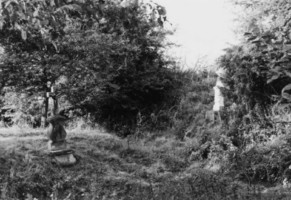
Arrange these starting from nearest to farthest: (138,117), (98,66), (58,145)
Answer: (58,145) → (98,66) → (138,117)

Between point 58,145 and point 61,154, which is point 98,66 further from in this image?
point 61,154

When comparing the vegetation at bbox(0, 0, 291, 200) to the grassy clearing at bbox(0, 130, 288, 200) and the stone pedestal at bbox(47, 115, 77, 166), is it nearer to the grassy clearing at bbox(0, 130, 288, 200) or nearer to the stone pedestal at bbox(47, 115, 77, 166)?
the grassy clearing at bbox(0, 130, 288, 200)

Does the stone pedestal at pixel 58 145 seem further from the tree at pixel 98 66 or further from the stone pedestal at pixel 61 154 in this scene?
the tree at pixel 98 66

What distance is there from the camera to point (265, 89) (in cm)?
809

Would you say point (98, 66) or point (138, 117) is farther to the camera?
point (138, 117)

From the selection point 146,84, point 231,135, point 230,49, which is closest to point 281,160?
point 231,135

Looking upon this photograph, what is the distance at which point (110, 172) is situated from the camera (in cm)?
675

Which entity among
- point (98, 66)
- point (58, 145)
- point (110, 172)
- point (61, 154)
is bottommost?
point (110, 172)

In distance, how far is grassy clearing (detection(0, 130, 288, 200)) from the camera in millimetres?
5199

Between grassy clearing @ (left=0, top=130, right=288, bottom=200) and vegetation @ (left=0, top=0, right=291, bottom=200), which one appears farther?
vegetation @ (left=0, top=0, right=291, bottom=200)

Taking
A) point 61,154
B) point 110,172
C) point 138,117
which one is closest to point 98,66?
point 138,117

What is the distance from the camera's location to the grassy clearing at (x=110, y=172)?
5.20 m

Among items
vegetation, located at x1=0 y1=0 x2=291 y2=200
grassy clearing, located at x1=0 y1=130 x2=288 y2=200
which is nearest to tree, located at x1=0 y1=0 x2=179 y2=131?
vegetation, located at x1=0 y1=0 x2=291 y2=200

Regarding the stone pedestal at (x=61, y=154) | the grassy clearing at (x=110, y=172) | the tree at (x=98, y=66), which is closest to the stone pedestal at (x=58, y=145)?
the stone pedestal at (x=61, y=154)
